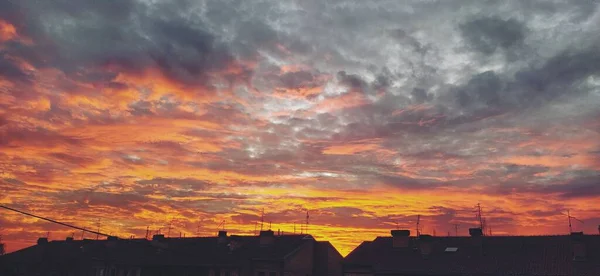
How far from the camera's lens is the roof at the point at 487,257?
42.2 m

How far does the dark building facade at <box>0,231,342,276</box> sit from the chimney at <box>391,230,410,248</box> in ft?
34.3

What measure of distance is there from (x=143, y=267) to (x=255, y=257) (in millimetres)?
17402

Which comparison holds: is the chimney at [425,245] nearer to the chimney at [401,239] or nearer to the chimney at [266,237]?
the chimney at [401,239]

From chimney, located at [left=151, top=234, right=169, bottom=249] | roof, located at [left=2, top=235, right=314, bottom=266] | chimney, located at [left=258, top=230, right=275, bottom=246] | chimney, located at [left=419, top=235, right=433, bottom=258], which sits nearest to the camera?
chimney, located at [left=419, top=235, right=433, bottom=258]

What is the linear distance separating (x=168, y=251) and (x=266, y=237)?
15.4 m

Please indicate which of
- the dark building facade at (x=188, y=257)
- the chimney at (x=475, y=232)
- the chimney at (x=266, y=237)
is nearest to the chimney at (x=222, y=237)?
the dark building facade at (x=188, y=257)

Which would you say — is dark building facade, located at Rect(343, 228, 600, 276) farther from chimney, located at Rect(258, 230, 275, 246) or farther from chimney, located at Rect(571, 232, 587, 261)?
chimney, located at Rect(258, 230, 275, 246)

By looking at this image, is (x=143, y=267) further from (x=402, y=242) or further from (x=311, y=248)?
(x=402, y=242)

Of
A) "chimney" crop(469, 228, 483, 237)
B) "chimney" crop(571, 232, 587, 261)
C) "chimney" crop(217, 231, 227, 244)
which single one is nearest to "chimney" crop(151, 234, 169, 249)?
"chimney" crop(217, 231, 227, 244)

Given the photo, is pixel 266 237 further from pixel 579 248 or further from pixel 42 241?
pixel 42 241

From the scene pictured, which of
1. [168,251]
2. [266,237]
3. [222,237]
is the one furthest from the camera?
[168,251]

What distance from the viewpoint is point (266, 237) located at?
192ft

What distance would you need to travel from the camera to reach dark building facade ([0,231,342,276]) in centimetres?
5428

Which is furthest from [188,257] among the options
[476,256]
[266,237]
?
[476,256]
